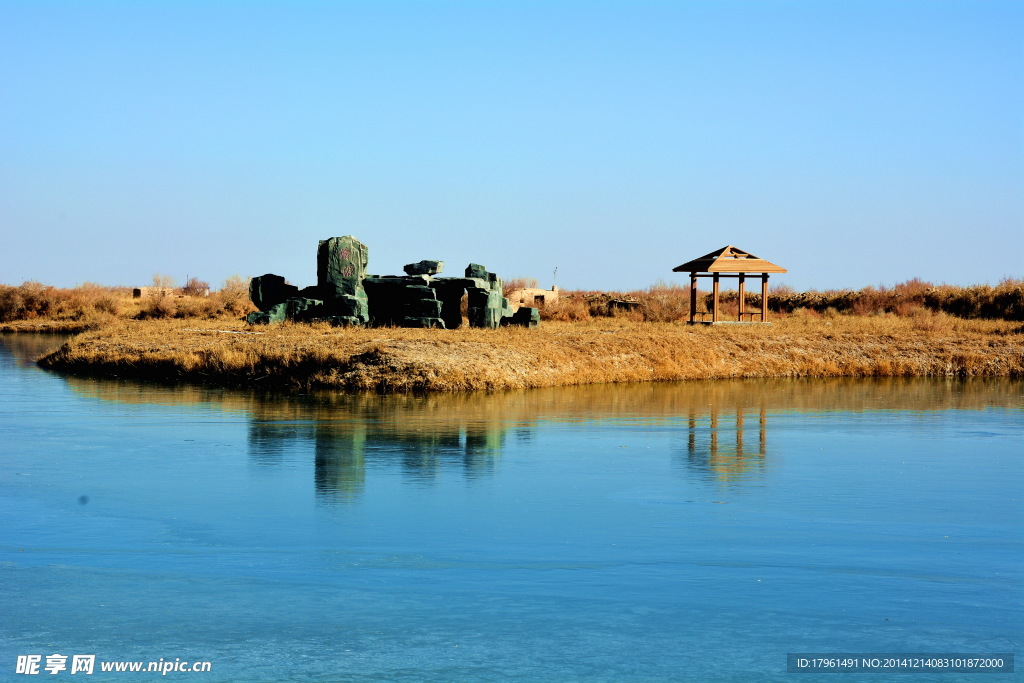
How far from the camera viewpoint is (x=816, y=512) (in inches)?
415

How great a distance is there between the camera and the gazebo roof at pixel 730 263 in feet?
112

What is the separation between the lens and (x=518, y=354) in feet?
77.0

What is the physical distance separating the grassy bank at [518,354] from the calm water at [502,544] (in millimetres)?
4935

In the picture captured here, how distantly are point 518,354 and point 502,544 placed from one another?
14.4 meters

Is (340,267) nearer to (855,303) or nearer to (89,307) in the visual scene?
(89,307)

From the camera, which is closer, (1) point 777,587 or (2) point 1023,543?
(1) point 777,587

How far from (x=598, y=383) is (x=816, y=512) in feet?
44.3

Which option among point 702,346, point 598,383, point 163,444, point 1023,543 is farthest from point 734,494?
point 702,346

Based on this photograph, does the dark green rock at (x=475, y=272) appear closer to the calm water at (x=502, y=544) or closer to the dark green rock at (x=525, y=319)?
the dark green rock at (x=525, y=319)

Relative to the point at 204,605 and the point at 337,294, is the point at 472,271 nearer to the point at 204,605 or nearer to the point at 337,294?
the point at 337,294

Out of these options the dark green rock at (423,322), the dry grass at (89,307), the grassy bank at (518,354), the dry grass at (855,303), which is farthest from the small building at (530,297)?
the dark green rock at (423,322)

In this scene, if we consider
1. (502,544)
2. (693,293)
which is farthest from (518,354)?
(502,544)

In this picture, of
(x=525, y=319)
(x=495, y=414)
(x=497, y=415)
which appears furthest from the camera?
(x=525, y=319)

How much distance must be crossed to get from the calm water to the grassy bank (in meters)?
4.93
